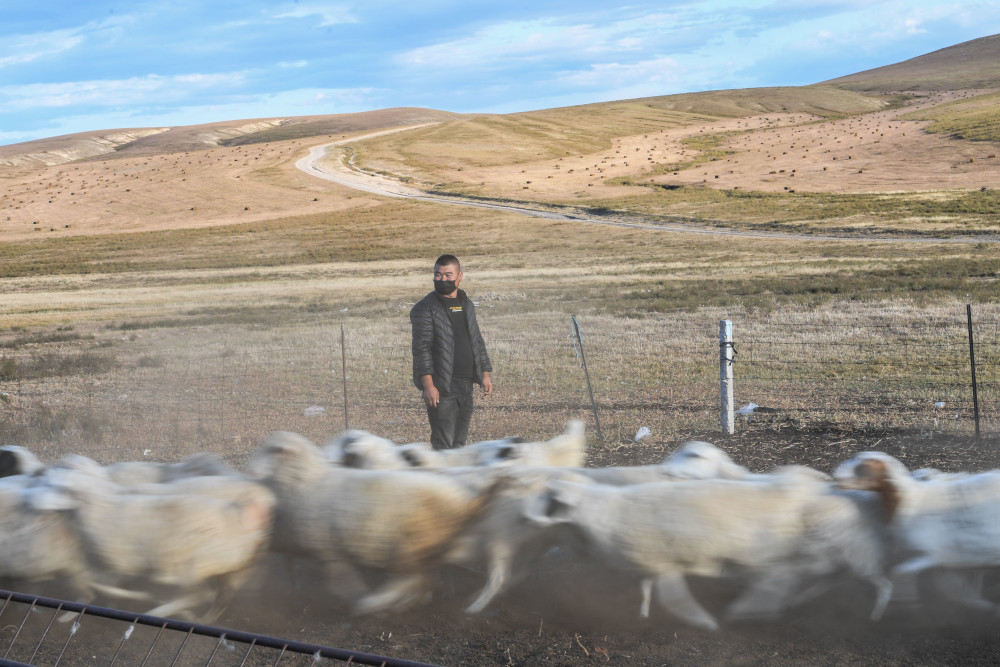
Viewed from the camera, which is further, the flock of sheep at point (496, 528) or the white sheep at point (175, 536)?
the white sheep at point (175, 536)

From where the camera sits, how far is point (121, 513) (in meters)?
4.56

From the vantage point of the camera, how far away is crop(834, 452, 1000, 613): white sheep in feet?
13.4

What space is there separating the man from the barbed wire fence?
2.25m

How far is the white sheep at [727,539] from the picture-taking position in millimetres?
4176

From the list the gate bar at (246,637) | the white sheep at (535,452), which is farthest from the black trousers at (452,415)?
the gate bar at (246,637)

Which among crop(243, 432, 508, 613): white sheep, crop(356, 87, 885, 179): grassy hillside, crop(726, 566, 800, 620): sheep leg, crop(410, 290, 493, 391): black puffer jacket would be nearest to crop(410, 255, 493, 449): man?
crop(410, 290, 493, 391): black puffer jacket

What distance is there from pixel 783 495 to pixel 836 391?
666 centimetres

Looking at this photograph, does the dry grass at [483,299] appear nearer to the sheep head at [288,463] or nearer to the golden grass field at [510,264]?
the golden grass field at [510,264]

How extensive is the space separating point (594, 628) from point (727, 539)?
85 centimetres

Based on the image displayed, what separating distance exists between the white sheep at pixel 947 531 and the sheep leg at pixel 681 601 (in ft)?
2.95

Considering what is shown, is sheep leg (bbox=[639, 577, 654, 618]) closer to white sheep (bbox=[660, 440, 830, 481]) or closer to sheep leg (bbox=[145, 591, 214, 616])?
white sheep (bbox=[660, 440, 830, 481])

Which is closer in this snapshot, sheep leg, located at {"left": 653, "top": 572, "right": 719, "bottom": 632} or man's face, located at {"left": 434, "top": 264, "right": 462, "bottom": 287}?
sheep leg, located at {"left": 653, "top": 572, "right": 719, "bottom": 632}

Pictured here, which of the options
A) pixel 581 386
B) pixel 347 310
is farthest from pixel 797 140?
pixel 581 386

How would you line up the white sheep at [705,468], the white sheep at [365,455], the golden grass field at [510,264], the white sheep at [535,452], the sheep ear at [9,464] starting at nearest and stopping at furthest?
the white sheep at [705,468] < the white sheep at [365,455] < the white sheep at [535,452] < the sheep ear at [9,464] < the golden grass field at [510,264]
